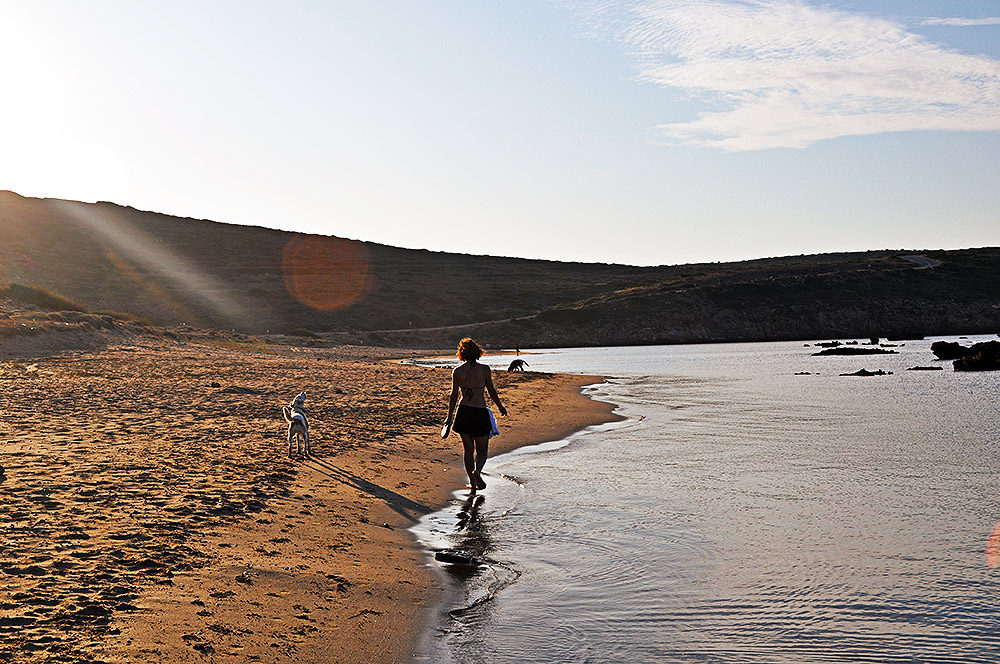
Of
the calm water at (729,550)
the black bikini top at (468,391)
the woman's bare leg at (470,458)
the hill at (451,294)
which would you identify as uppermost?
the hill at (451,294)

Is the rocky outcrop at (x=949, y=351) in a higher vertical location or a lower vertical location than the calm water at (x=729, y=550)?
higher

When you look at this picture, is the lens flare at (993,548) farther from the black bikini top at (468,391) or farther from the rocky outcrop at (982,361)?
the rocky outcrop at (982,361)

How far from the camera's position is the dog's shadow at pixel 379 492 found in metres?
10.7

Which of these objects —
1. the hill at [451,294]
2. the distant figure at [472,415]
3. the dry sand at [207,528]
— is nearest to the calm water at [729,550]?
the distant figure at [472,415]

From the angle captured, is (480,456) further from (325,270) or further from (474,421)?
(325,270)

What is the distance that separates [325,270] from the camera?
14388 centimetres

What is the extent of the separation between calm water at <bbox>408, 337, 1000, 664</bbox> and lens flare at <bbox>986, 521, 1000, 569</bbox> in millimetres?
84

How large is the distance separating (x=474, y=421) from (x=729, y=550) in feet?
13.8

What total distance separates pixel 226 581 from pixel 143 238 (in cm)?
16023

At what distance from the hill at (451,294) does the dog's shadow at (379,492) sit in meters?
70.5

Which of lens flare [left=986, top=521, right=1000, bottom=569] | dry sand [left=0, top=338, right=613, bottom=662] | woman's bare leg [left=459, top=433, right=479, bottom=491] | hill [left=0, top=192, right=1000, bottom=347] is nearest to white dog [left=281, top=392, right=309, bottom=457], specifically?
dry sand [left=0, top=338, right=613, bottom=662]

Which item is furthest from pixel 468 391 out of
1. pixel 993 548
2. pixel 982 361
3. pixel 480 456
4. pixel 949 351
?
pixel 949 351

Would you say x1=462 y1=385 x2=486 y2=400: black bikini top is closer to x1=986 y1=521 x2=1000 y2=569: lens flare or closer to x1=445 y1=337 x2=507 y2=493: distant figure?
x1=445 y1=337 x2=507 y2=493: distant figure

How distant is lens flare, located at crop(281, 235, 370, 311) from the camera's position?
12312 cm
